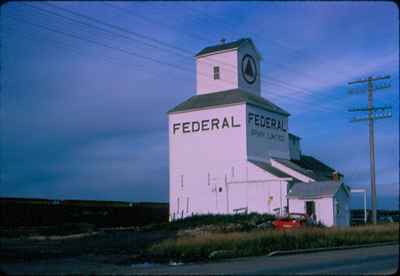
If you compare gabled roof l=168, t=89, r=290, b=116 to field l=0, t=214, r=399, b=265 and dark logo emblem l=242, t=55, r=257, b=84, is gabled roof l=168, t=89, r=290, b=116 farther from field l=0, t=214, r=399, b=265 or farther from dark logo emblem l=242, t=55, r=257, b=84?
field l=0, t=214, r=399, b=265

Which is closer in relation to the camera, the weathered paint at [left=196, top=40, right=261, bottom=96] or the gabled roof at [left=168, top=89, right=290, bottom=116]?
the gabled roof at [left=168, top=89, right=290, bottom=116]

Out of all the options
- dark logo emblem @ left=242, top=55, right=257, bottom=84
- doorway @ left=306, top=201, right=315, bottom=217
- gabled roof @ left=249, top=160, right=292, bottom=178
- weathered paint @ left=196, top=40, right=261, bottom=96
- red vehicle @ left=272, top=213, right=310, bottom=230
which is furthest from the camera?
dark logo emblem @ left=242, top=55, right=257, bottom=84

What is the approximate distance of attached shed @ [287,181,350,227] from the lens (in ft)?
141

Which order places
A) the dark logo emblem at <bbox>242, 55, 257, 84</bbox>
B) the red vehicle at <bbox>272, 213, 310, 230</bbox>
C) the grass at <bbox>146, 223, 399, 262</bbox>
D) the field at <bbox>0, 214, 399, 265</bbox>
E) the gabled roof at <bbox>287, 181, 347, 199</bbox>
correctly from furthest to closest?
the dark logo emblem at <bbox>242, 55, 257, 84</bbox>
the gabled roof at <bbox>287, 181, 347, 199</bbox>
the red vehicle at <bbox>272, 213, 310, 230</bbox>
the grass at <bbox>146, 223, 399, 262</bbox>
the field at <bbox>0, 214, 399, 265</bbox>

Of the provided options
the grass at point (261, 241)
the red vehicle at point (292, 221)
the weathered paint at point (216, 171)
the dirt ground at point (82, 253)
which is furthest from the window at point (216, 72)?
the dirt ground at point (82, 253)

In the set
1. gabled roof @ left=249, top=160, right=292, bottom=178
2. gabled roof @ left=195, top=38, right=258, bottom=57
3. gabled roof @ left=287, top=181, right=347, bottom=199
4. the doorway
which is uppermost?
gabled roof @ left=195, top=38, right=258, bottom=57

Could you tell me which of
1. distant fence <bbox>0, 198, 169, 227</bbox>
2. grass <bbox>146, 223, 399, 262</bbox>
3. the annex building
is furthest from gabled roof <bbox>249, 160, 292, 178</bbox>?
grass <bbox>146, 223, 399, 262</bbox>

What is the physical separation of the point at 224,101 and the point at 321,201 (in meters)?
A: 12.1

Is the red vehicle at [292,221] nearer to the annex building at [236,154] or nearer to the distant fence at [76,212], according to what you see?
the annex building at [236,154]

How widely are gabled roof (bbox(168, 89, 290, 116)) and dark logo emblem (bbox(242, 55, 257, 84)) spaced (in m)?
1.70

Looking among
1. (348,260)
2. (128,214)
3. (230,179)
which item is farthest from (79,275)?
A: (128,214)

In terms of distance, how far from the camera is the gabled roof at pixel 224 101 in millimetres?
48219

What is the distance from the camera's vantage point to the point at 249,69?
171 ft

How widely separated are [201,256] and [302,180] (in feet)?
84.2
